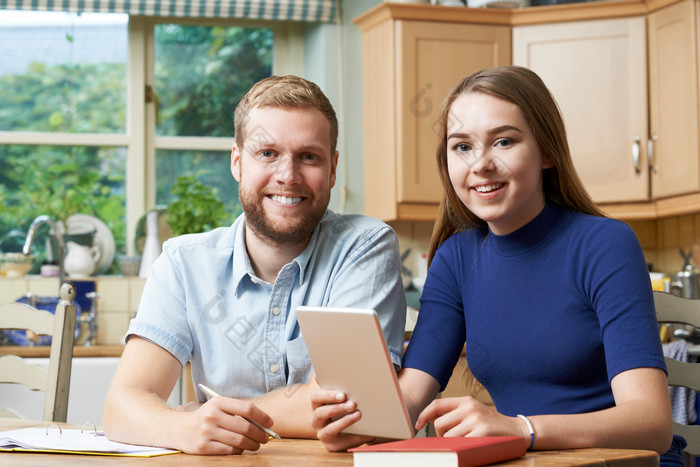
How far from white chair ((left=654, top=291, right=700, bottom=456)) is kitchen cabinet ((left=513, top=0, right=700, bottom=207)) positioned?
1880mm

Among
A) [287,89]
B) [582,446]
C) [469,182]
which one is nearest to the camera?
[582,446]

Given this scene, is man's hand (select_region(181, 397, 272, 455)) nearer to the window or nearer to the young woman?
the young woman

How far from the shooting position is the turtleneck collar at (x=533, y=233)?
134cm

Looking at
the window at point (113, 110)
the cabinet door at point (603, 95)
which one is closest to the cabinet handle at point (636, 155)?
the cabinet door at point (603, 95)

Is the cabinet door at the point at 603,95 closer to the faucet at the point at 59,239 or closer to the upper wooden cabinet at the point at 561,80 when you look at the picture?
the upper wooden cabinet at the point at 561,80

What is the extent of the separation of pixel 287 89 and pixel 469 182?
0.36 metres

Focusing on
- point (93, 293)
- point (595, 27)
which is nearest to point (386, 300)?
point (93, 293)

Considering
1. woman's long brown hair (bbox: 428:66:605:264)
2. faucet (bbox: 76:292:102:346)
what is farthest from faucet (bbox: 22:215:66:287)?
woman's long brown hair (bbox: 428:66:605:264)

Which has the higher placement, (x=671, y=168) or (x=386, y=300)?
(x=671, y=168)

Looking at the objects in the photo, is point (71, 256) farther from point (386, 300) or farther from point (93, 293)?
point (386, 300)

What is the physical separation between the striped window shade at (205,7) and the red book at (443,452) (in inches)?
121

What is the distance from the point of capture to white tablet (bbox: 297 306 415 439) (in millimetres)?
936

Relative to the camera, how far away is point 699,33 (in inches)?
125

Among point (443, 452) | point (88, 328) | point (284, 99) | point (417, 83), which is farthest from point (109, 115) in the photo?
point (443, 452)
